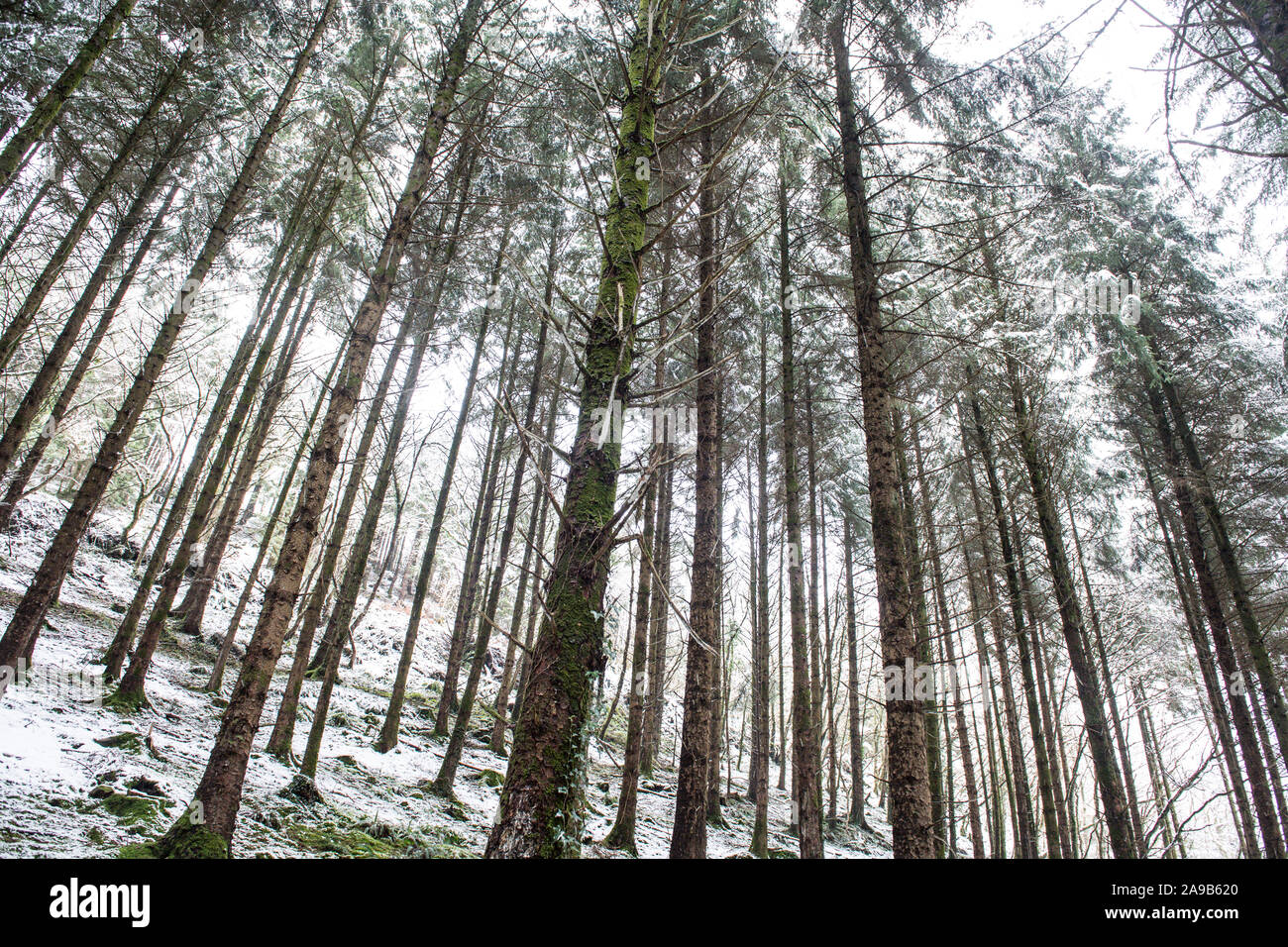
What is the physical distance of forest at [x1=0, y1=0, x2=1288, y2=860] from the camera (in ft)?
11.8

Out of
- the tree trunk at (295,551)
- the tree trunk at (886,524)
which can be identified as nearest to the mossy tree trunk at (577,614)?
the tree trunk at (295,551)

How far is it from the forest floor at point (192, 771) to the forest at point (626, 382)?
0.08 metres

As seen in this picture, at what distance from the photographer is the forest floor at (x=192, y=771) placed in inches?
165

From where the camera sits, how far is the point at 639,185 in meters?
2.53

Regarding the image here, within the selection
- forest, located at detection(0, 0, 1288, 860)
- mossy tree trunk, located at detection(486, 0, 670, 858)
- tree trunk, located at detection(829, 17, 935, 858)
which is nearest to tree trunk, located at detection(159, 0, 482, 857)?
forest, located at detection(0, 0, 1288, 860)

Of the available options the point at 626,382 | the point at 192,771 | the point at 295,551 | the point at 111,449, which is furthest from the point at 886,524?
the point at 111,449

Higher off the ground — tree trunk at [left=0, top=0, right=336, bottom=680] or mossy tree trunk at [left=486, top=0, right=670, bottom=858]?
tree trunk at [left=0, top=0, right=336, bottom=680]

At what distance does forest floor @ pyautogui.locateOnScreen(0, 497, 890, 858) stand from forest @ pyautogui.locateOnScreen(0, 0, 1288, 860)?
8 cm

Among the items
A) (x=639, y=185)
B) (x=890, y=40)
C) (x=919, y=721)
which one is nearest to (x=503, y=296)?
(x=890, y=40)

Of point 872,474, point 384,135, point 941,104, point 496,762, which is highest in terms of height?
point 384,135

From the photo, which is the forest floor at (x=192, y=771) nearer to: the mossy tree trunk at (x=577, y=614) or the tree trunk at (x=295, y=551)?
the tree trunk at (x=295, y=551)

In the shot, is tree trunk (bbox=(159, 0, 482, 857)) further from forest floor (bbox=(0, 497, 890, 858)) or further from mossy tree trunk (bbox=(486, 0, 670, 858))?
mossy tree trunk (bbox=(486, 0, 670, 858))
